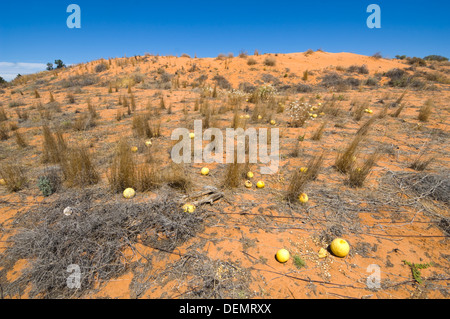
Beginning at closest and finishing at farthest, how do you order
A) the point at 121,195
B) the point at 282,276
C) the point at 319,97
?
A: the point at 282,276 → the point at 121,195 → the point at 319,97

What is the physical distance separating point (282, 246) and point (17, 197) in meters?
4.34

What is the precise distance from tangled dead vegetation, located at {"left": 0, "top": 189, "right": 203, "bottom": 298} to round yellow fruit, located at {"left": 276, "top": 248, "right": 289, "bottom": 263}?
3.53 ft

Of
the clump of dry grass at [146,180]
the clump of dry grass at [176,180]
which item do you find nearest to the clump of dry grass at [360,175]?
the clump of dry grass at [176,180]

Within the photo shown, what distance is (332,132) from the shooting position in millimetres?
6156

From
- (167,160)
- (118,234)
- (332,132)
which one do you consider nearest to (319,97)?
(332,132)

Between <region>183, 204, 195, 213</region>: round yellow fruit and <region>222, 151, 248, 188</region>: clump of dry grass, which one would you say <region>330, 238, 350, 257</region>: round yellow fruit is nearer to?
<region>222, 151, 248, 188</region>: clump of dry grass

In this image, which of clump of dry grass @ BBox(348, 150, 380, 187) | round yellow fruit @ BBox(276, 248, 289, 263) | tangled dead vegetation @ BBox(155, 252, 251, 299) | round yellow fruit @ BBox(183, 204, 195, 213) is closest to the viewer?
tangled dead vegetation @ BBox(155, 252, 251, 299)

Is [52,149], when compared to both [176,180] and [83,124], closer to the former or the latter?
[83,124]

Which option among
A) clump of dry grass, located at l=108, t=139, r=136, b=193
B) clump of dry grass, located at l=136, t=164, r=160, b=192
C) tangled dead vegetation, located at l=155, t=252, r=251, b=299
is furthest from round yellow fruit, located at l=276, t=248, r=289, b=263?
clump of dry grass, located at l=108, t=139, r=136, b=193

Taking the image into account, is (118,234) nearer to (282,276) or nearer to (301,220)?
(282,276)

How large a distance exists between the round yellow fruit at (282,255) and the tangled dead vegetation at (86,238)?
1.07 meters

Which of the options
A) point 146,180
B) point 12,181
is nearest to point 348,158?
point 146,180

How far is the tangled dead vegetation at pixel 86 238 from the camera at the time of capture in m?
1.91

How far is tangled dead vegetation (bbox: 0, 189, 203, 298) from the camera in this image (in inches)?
75.1
